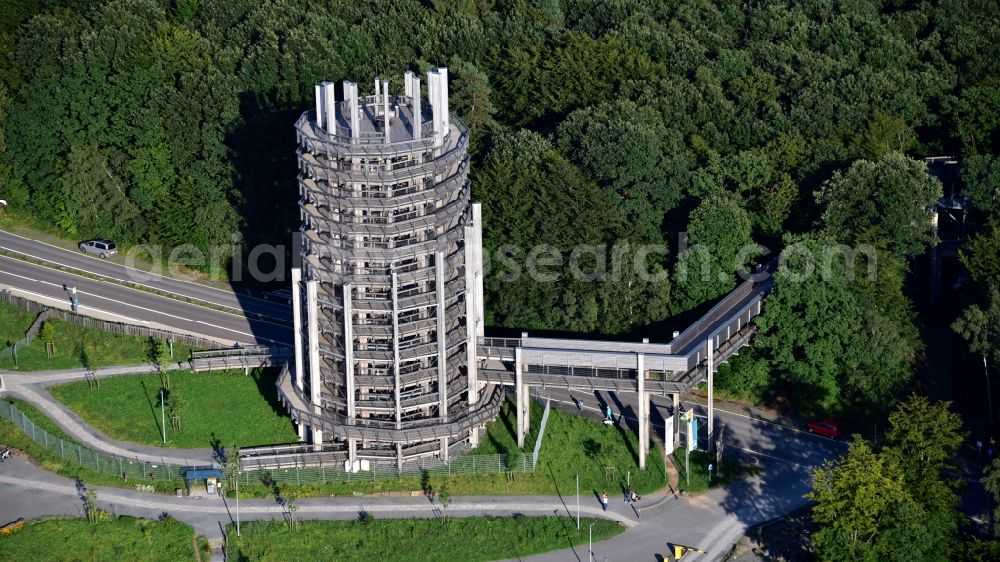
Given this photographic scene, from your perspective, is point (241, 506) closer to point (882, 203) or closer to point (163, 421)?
point (163, 421)

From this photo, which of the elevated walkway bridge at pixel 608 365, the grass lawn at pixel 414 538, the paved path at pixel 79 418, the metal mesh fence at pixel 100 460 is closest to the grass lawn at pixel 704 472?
the elevated walkway bridge at pixel 608 365

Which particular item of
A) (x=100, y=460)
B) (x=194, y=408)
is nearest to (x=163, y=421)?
(x=194, y=408)

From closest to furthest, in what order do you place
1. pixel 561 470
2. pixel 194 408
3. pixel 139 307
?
1. pixel 561 470
2. pixel 194 408
3. pixel 139 307

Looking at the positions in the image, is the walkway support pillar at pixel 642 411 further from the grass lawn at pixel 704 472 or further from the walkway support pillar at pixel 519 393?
the walkway support pillar at pixel 519 393

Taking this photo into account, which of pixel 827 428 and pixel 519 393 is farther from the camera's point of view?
pixel 827 428

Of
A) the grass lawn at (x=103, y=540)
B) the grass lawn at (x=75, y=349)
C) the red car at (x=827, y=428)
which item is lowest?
the grass lawn at (x=103, y=540)

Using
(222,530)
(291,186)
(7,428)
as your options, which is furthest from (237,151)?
(222,530)
